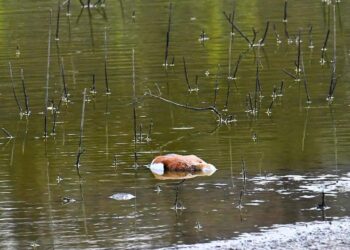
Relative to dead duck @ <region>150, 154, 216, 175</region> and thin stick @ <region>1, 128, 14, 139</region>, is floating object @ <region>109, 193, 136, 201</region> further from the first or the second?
thin stick @ <region>1, 128, 14, 139</region>

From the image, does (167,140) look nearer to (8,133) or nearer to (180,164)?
(180,164)

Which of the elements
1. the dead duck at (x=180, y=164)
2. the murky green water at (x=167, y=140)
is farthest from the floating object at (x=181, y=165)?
the murky green water at (x=167, y=140)

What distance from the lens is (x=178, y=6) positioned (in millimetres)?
29500

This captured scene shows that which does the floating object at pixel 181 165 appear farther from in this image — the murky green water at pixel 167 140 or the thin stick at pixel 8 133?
the thin stick at pixel 8 133

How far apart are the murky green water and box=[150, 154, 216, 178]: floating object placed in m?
0.18

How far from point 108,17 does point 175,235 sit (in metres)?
18.9

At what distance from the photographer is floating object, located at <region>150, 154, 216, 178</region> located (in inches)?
506

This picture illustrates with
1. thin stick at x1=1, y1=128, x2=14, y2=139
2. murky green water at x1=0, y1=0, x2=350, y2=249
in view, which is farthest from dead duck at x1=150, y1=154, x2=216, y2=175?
thin stick at x1=1, y1=128, x2=14, y2=139

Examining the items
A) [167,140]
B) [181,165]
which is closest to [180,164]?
[181,165]

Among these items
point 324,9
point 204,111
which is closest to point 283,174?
point 204,111

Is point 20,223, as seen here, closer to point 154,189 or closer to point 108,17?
point 154,189

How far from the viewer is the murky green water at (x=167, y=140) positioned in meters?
10.9

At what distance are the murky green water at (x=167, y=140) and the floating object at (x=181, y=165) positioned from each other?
0.58 ft

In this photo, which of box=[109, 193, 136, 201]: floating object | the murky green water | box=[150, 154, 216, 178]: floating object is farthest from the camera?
box=[150, 154, 216, 178]: floating object
